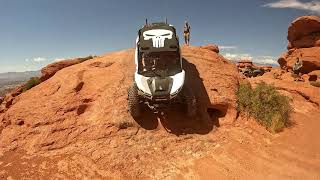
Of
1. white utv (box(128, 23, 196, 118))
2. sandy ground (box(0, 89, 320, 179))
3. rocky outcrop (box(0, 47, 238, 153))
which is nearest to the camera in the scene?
sandy ground (box(0, 89, 320, 179))

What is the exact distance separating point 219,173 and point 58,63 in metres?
14.9

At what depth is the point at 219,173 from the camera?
1023cm

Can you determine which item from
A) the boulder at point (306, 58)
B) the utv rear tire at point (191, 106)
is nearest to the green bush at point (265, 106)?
the utv rear tire at point (191, 106)

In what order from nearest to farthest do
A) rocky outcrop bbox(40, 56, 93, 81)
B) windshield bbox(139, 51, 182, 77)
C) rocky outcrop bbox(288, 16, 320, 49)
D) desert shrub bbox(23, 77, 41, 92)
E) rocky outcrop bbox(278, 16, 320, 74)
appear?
windshield bbox(139, 51, 182, 77)
rocky outcrop bbox(40, 56, 93, 81)
desert shrub bbox(23, 77, 41, 92)
rocky outcrop bbox(278, 16, 320, 74)
rocky outcrop bbox(288, 16, 320, 49)

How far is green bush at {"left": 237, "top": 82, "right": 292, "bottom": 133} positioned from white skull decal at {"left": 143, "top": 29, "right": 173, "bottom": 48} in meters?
4.54

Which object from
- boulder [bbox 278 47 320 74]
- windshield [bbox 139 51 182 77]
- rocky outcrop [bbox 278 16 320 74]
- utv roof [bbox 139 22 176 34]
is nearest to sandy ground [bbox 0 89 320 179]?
windshield [bbox 139 51 182 77]

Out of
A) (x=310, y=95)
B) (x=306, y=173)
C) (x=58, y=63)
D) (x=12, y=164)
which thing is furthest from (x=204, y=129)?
(x=58, y=63)

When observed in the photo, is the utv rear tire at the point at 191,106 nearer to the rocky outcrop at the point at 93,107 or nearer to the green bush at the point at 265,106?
the rocky outcrop at the point at 93,107

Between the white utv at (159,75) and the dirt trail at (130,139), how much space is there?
96 centimetres

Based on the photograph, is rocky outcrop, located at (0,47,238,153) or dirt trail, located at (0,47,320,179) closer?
dirt trail, located at (0,47,320,179)

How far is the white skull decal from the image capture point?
12.7 m

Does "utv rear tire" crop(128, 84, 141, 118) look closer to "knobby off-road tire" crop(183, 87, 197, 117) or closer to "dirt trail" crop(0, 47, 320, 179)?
"dirt trail" crop(0, 47, 320, 179)

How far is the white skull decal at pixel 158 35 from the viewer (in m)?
12.7

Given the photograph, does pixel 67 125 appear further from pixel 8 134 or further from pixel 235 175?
pixel 235 175
